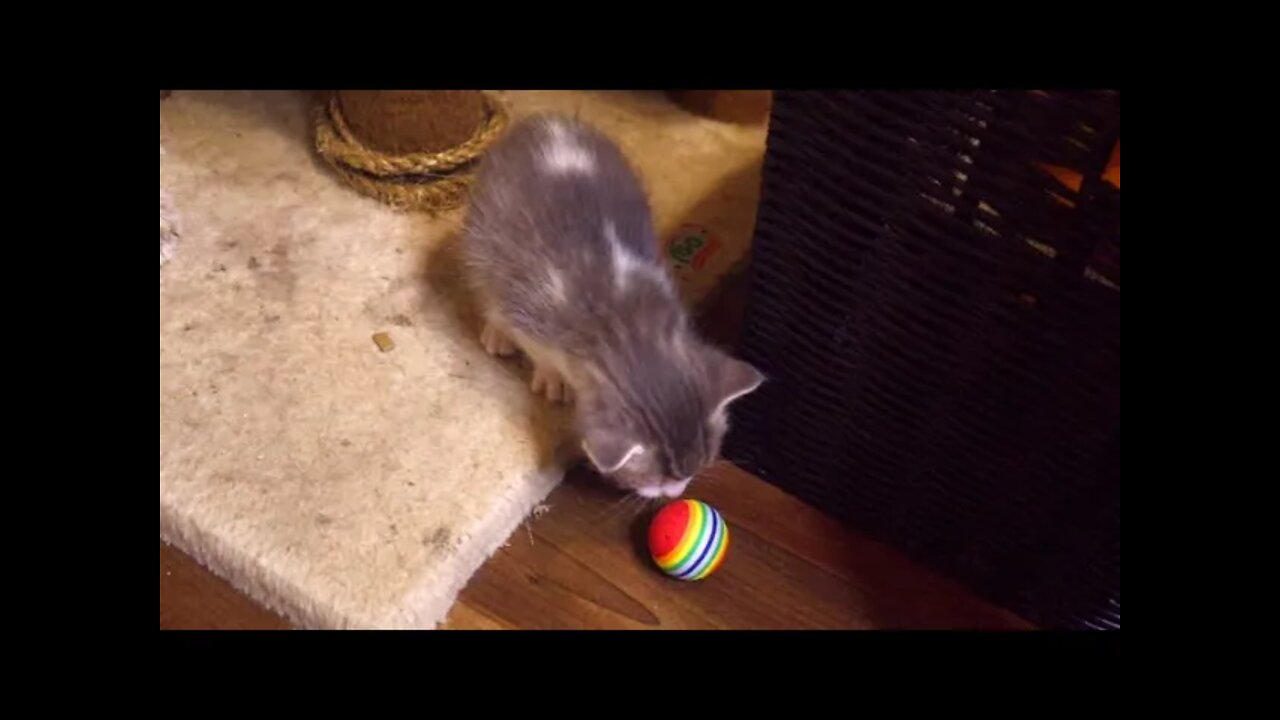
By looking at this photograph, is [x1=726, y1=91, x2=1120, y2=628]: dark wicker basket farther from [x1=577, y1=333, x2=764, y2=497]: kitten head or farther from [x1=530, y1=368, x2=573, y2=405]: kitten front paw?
[x1=530, y1=368, x2=573, y2=405]: kitten front paw

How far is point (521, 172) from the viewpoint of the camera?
1.35m

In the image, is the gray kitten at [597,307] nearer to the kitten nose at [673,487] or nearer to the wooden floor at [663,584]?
the kitten nose at [673,487]

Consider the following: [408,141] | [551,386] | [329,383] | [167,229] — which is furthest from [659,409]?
[167,229]

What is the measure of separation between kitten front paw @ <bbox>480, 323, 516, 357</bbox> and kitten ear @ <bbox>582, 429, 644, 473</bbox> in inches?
11.6

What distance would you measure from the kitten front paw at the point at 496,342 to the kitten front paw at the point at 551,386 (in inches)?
2.2

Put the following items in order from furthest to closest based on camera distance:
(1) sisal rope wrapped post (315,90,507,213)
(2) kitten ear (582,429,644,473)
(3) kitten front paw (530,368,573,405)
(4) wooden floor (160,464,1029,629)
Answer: (1) sisal rope wrapped post (315,90,507,213)
(3) kitten front paw (530,368,573,405)
(4) wooden floor (160,464,1029,629)
(2) kitten ear (582,429,644,473)

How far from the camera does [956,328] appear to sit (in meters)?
1.05

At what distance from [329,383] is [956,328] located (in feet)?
2.63

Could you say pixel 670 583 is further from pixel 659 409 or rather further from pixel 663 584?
pixel 659 409

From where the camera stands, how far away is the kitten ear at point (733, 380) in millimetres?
1183

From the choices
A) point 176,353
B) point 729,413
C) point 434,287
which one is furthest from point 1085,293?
point 176,353

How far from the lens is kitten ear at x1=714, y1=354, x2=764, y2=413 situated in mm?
1183

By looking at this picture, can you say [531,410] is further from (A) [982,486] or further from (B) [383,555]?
(A) [982,486]

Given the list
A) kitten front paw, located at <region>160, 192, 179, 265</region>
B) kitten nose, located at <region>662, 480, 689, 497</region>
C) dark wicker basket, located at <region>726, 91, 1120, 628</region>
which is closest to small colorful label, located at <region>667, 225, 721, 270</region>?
dark wicker basket, located at <region>726, 91, 1120, 628</region>
